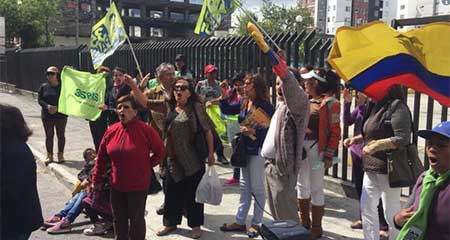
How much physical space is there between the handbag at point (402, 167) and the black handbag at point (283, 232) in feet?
5.66

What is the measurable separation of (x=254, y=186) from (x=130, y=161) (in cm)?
139

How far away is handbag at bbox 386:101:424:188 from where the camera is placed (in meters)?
4.04

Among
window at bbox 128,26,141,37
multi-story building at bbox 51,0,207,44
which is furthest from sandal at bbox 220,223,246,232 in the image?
window at bbox 128,26,141,37

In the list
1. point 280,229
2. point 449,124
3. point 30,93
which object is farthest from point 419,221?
point 30,93

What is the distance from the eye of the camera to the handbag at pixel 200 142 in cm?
500

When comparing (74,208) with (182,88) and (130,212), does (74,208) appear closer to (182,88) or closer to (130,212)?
(130,212)

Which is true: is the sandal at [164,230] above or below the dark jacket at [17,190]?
below

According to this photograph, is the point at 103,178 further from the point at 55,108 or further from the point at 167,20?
the point at 167,20

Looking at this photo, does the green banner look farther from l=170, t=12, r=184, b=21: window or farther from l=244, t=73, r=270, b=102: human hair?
l=170, t=12, r=184, b=21: window

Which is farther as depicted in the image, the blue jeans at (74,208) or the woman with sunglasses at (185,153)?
the blue jeans at (74,208)

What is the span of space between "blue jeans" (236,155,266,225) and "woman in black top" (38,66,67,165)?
198 inches

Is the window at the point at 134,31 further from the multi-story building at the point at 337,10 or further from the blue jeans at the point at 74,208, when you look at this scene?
the multi-story building at the point at 337,10

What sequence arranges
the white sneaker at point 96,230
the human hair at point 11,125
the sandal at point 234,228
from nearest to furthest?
the human hair at point 11,125
the sandal at point 234,228
the white sneaker at point 96,230

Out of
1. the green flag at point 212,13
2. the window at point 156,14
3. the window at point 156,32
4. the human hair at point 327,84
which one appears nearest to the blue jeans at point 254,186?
the human hair at point 327,84
